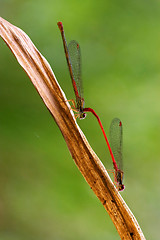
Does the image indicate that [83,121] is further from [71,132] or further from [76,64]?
[71,132]

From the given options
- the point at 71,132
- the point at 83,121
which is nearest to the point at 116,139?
the point at 83,121

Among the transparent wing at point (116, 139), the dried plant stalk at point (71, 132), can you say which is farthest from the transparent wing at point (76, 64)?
the dried plant stalk at point (71, 132)

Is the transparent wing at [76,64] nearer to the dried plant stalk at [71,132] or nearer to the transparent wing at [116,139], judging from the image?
the transparent wing at [116,139]

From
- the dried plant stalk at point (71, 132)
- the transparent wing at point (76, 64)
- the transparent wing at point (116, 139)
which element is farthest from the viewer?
the transparent wing at point (116, 139)

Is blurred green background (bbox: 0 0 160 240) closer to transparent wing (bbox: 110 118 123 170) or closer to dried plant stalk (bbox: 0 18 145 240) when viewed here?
transparent wing (bbox: 110 118 123 170)

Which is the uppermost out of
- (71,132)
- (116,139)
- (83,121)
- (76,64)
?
(83,121)
